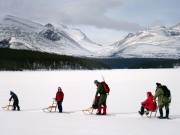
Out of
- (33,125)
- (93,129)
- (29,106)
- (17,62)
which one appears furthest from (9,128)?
(17,62)

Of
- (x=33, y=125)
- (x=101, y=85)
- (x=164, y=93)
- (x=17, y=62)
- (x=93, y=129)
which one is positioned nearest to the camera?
(x=93, y=129)

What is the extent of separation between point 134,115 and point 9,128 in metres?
5.93

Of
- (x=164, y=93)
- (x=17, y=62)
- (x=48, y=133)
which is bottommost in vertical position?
(x=48, y=133)

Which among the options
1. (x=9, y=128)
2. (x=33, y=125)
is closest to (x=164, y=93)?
(x=33, y=125)

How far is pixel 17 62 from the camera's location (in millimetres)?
142375

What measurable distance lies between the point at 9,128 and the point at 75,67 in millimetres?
142932

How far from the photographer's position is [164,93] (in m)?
14.6

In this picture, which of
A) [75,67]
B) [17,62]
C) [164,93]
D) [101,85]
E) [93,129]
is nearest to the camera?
[93,129]

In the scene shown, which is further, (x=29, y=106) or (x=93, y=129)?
(x=29, y=106)

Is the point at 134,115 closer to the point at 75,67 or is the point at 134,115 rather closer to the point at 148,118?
the point at 148,118

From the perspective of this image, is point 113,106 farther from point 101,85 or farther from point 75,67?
point 75,67

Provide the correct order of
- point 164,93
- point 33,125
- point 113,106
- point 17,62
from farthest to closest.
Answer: point 17,62 → point 113,106 → point 164,93 → point 33,125

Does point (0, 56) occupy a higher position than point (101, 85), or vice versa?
point (0, 56)

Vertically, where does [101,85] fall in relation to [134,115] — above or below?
above
